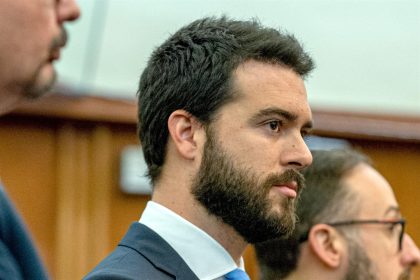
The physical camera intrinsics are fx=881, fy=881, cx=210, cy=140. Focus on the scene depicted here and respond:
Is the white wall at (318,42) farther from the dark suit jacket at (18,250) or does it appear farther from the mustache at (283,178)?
the dark suit jacket at (18,250)

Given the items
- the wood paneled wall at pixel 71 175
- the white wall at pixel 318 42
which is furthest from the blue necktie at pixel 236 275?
the white wall at pixel 318 42

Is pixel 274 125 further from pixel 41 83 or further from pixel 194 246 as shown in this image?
pixel 41 83

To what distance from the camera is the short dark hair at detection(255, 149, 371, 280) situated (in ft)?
6.19

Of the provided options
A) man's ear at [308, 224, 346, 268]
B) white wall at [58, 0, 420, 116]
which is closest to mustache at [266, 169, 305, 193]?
man's ear at [308, 224, 346, 268]

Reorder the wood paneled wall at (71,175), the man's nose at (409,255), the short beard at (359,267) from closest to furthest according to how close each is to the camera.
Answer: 1. the short beard at (359,267)
2. the man's nose at (409,255)
3. the wood paneled wall at (71,175)

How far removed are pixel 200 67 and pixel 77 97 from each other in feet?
6.77

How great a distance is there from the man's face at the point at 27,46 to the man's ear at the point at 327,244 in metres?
1.10

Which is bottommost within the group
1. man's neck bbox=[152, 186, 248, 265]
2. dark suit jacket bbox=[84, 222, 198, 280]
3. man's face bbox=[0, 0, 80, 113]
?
dark suit jacket bbox=[84, 222, 198, 280]

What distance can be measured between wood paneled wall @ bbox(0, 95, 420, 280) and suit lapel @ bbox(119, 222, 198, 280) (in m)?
1.82

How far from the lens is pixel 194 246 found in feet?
4.48

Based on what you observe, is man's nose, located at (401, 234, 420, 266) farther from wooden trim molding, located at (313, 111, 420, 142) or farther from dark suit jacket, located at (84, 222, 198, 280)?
wooden trim molding, located at (313, 111, 420, 142)

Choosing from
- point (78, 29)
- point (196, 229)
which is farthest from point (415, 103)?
point (196, 229)

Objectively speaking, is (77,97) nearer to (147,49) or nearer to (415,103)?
(147,49)

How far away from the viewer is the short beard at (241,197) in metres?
1.37
